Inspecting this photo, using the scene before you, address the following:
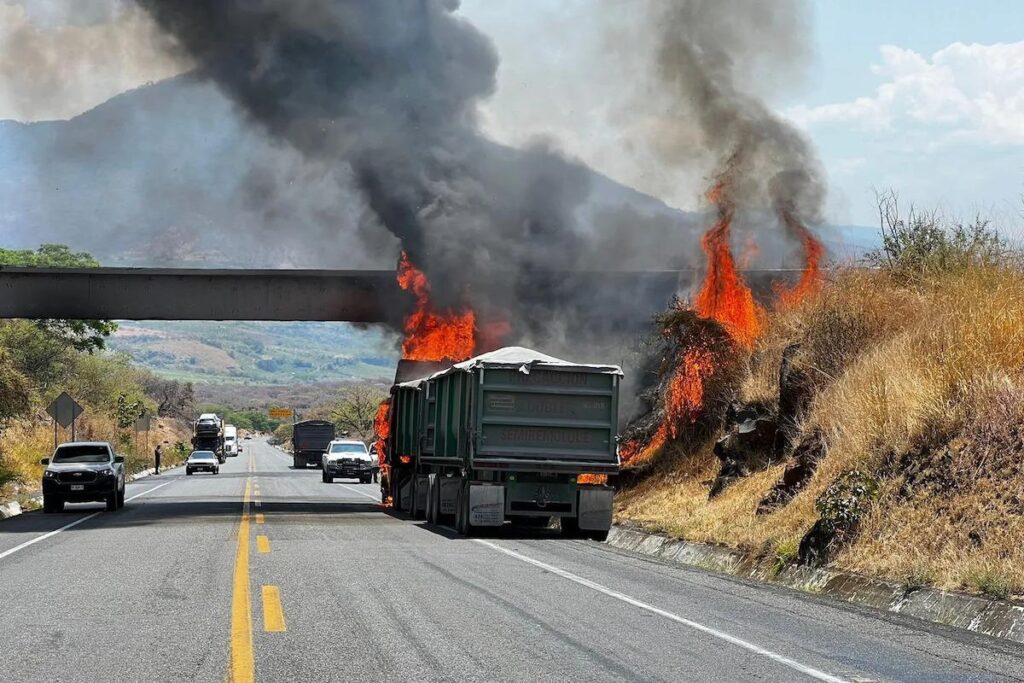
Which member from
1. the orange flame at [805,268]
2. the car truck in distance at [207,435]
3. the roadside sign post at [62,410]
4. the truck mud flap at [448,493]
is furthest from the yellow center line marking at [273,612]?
the car truck in distance at [207,435]

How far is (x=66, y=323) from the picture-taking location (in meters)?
83.9

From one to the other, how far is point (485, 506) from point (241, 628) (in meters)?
11.3

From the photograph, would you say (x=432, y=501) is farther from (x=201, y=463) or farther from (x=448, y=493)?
(x=201, y=463)

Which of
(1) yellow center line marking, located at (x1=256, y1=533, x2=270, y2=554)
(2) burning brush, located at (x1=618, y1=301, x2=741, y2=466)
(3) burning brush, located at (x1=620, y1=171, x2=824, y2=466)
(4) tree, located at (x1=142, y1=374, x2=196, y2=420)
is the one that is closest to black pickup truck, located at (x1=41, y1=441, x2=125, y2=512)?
(1) yellow center line marking, located at (x1=256, y1=533, x2=270, y2=554)

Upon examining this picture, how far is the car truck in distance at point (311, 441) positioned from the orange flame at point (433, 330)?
53.0 metres

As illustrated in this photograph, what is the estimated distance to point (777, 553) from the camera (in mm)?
15891


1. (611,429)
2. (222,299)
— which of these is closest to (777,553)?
(611,429)

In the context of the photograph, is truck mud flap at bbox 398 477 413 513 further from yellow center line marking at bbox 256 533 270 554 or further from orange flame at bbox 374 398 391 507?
yellow center line marking at bbox 256 533 270 554

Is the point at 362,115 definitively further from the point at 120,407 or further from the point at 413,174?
the point at 120,407

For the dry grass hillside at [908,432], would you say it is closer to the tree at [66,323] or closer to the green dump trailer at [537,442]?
the green dump trailer at [537,442]

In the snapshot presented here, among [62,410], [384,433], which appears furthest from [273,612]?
[62,410]

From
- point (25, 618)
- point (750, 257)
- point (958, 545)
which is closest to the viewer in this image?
point (25, 618)

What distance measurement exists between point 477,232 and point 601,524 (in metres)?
17.6

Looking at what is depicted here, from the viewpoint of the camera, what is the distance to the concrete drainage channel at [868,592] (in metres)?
11.2
